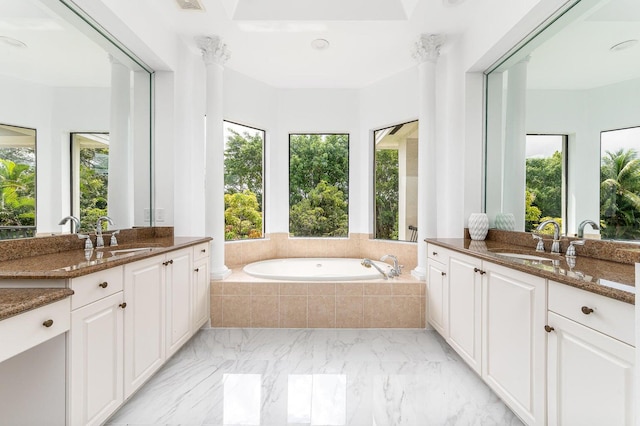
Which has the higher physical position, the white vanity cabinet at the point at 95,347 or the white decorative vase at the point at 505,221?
the white decorative vase at the point at 505,221

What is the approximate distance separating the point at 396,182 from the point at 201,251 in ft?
8.18

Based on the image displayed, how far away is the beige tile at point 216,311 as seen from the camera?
9.19 feet

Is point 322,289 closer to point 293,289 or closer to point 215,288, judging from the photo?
point 293,289

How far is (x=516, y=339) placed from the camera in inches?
60.2

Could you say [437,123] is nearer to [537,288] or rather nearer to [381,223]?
[381,223]

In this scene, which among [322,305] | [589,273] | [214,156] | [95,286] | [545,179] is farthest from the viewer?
[214,156]

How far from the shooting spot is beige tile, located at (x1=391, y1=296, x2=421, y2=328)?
9.18ft

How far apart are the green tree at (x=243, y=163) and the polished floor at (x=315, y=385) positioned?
1884 millimetres

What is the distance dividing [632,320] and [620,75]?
144cm

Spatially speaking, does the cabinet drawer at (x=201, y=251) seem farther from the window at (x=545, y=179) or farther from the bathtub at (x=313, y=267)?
the window at (x=545, y=179)

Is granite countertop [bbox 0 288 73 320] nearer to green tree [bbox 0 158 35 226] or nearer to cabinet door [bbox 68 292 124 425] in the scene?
cabinet door [bbox 68 292 124 425]

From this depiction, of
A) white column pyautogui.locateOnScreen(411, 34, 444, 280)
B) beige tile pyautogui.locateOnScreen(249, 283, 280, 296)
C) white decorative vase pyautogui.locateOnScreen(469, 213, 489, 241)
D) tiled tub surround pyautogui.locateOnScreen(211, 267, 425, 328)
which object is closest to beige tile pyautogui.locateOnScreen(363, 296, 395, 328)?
tiled tub surround pyautogui.locateOnScreen(211, 267, 425, 328)

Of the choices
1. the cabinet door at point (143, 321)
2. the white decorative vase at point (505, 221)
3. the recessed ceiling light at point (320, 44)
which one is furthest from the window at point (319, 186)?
the cabinet door at point (143, 321)

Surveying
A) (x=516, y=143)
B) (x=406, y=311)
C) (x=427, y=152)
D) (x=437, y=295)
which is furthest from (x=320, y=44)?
(x=406, y=311)
